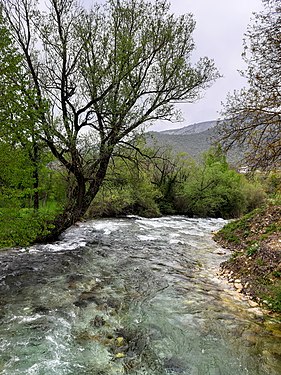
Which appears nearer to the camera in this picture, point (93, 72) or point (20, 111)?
point (20, 111)

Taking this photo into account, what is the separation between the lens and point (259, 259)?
8.82 m

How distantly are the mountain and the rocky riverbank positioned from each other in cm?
313

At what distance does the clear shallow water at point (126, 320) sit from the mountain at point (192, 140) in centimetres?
357

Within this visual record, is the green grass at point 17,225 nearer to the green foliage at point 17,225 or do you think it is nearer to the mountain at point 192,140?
the green foliage at point 17,225

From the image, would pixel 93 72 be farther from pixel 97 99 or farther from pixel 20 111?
pixel 20 111

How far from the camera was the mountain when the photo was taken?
759 cm

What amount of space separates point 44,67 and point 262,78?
938cm

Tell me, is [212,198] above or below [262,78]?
below

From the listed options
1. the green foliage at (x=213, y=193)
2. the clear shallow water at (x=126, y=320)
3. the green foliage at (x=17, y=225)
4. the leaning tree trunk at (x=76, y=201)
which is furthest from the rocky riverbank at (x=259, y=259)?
the green foliage at (x=213, y=193)

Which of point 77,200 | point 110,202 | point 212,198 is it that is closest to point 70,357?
point 77,200

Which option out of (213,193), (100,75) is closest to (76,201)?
(100,75)

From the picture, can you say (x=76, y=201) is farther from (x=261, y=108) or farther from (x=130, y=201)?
(x=130, y=201)

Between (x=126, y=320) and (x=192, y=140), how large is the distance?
3199 inches

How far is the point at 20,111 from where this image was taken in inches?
273
